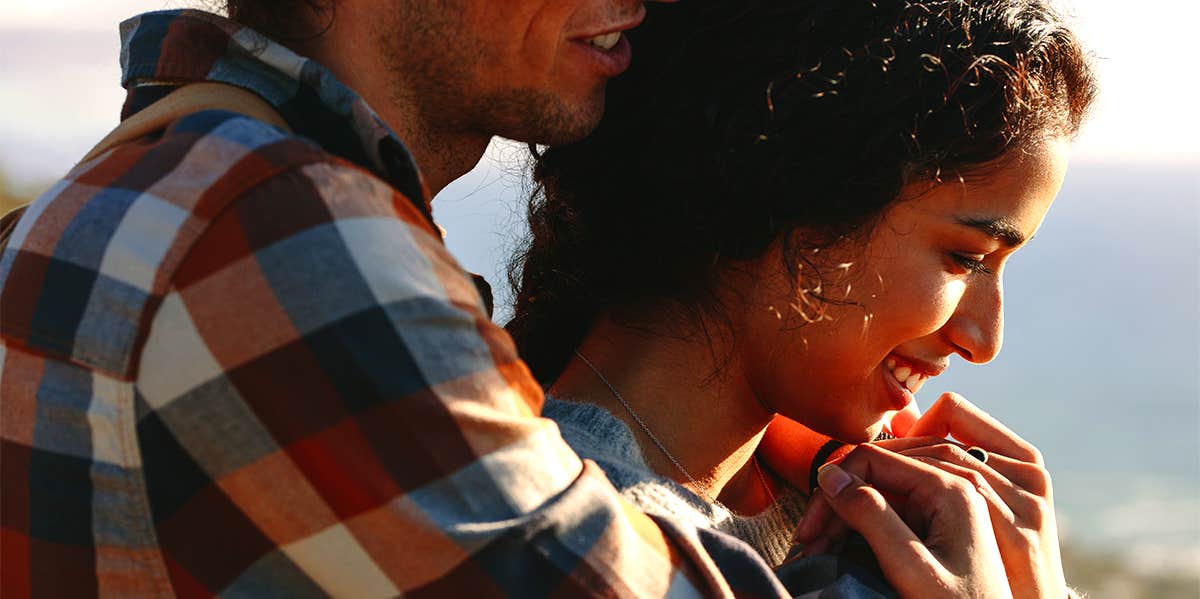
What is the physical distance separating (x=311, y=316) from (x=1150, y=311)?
68.5 meters

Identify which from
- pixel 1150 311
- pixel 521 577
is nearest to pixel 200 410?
pixel 521 577

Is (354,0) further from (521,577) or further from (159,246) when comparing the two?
(521,577)

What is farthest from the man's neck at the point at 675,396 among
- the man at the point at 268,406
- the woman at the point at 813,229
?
the man at the point at 268,406

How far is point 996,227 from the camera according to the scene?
222 cm

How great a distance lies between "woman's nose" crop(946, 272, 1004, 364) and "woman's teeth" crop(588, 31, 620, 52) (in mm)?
729

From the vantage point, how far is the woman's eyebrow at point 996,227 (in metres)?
2.21

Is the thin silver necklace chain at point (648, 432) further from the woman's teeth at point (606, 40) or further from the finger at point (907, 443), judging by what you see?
the woman's teeth at point (606, 40)

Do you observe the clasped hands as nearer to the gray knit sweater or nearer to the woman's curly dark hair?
the gray knit sweater

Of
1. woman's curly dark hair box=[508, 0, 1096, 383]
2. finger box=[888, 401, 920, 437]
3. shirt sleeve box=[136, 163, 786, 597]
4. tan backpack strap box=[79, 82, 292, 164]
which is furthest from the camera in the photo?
finger box=[888, 401, 920, 437]

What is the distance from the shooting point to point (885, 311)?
2205 mm

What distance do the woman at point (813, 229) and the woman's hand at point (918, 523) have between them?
0.06 ft

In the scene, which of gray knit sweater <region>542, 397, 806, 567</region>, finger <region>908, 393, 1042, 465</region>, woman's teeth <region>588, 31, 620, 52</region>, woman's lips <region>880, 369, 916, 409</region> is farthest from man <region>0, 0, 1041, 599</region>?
finger <region>908, 393, 1042, 465</region>

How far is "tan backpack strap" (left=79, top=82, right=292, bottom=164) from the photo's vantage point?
1.61m

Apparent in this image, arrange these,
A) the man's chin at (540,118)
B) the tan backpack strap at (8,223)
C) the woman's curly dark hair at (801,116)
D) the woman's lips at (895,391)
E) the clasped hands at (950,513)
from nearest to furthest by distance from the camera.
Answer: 1. the tan backpack strap at (8,223)
2. the clasped hands at (950,513)
3. the man's chin at (540,118)
4. the woman's curly dark hair at (801,116)
5. the woman's lips at (895,391)
